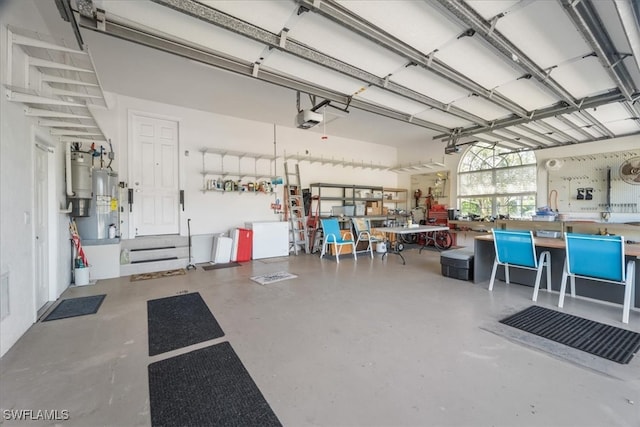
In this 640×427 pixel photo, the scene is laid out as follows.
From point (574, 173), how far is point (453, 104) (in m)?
4.49

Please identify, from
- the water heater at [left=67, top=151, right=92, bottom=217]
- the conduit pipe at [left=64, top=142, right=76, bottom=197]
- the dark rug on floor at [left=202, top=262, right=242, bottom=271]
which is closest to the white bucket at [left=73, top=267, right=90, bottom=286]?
the water heater at [left=67, top=151, right=92, bottom=217]

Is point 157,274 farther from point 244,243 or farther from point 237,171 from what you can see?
point 237,171

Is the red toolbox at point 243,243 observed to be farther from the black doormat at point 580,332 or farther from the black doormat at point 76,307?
the black doormat at point 580,332

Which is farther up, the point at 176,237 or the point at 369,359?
the point at 176,237

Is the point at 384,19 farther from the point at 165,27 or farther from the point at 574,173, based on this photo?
the point at 574,173

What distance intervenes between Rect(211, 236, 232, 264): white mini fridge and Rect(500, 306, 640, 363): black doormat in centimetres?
503

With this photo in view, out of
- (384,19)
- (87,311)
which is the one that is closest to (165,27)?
(384,19)

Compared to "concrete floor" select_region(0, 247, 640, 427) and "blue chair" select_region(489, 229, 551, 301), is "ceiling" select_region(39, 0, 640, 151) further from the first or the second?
"concrete floor" select_region(0, 247, 640, 427)

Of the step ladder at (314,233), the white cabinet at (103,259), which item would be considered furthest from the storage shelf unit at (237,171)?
the white cabinet at (103,259)

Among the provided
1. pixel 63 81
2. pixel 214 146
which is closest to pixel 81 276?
pixel 63 81

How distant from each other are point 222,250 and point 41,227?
2982 mm

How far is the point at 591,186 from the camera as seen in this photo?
604cm

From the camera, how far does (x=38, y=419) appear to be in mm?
1566

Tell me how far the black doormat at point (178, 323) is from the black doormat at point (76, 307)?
621 millimetres
